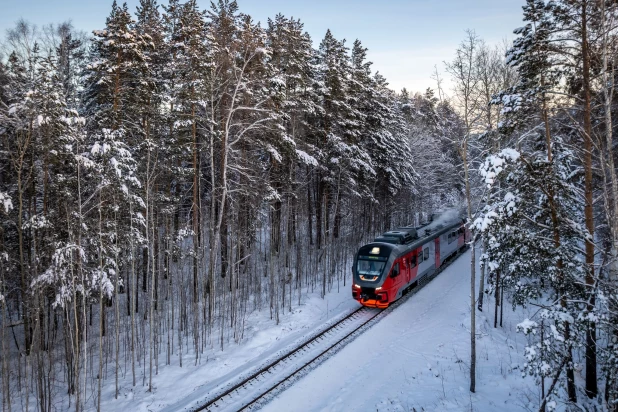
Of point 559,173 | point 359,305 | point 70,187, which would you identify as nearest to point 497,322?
point 359,305

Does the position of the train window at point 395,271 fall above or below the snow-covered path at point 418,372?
above

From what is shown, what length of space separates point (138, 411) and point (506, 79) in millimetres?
16782

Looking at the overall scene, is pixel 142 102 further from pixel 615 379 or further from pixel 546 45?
pixel 615 379

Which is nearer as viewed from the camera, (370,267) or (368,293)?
(368,293)

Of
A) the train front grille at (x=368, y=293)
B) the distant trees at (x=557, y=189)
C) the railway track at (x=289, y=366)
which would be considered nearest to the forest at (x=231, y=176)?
the distant trees at (x=557, y=189)

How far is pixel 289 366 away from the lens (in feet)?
38.8

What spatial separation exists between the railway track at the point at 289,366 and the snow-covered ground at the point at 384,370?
1.17ft

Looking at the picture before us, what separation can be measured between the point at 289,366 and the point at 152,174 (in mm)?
7642

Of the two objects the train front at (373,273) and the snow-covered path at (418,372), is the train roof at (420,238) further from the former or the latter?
the snow-covered path at (418,372)

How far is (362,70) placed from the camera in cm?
2641

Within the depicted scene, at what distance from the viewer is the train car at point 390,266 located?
16.3 metres

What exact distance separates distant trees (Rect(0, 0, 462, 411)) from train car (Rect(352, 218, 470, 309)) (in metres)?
3.51

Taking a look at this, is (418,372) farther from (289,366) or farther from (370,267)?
(370,267)

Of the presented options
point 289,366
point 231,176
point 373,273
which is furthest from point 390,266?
point 231,176
